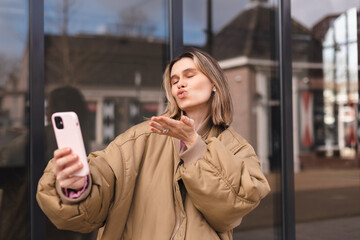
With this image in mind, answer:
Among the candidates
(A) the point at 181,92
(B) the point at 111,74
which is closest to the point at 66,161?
(A) the point at 181,92

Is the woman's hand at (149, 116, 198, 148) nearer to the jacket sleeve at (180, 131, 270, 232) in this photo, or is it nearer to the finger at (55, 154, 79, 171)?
the jacket sleeve at (180, 131, 270, 232)

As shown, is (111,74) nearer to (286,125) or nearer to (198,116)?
(286,125)

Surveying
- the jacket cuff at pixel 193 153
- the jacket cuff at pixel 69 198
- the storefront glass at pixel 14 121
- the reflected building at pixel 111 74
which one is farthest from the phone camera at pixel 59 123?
the reflected building at pixel 111 74

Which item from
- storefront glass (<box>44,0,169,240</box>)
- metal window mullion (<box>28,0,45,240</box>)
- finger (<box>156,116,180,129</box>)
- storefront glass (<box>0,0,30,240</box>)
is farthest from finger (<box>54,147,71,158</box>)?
storefront glass (<box>44,0,169,240</box>)

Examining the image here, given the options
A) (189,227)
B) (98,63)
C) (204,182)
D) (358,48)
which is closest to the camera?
(204,182)

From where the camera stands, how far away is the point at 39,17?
2.84 m

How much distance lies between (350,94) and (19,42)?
464 centimetres

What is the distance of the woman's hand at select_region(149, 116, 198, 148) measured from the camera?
1.53 metres

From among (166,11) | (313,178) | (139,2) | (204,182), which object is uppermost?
(139,2)

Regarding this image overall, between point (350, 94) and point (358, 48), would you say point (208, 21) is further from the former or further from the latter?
point (350, 94)

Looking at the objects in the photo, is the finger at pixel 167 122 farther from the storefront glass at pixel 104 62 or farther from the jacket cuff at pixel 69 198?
the storefront glass at pixel 104 62

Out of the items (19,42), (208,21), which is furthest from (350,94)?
(19,42)

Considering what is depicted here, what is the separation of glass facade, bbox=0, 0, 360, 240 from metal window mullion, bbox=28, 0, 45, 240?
2 cm

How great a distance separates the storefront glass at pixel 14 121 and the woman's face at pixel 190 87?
154 cm
